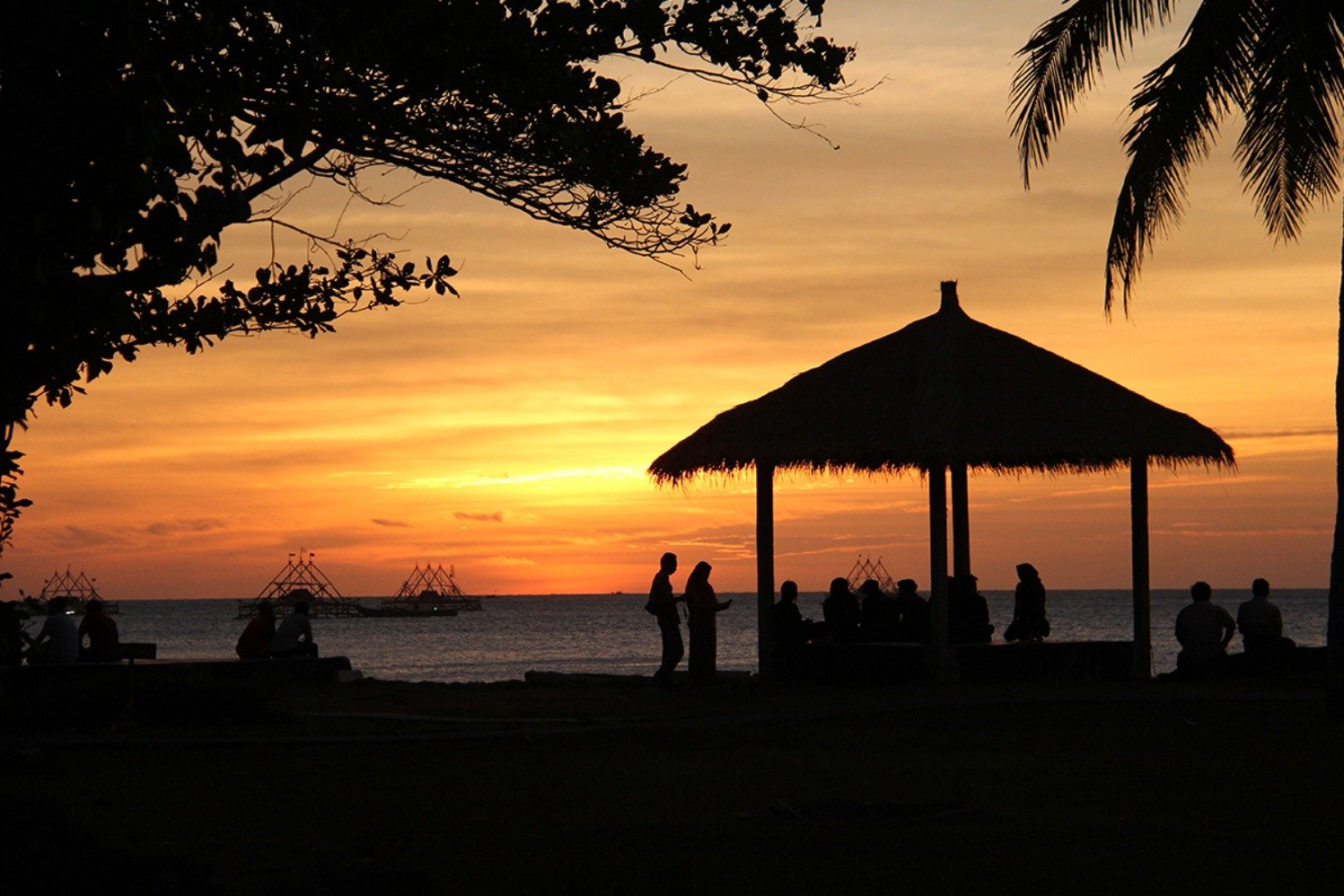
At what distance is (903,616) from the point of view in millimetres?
→ 18797

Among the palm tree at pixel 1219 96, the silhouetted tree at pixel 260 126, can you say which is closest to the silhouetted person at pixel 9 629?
the silhouetted tree at pixel 260 126

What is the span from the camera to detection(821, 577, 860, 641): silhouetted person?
60.7ft

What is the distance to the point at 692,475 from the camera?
18.8m

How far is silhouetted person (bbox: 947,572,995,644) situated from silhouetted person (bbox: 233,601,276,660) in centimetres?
865

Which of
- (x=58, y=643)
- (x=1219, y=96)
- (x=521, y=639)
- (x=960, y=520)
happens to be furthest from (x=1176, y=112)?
(x=521, y=639)

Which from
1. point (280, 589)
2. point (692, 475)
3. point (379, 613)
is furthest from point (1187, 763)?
point (379, 613)

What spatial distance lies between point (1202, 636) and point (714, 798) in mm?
10491

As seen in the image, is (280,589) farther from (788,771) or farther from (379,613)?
(788,771)

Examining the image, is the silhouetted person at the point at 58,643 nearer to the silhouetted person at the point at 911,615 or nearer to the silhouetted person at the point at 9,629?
the silhouetted person at the point at 911,615

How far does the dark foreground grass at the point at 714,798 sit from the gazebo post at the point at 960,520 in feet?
16.4

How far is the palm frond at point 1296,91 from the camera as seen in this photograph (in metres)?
13.7

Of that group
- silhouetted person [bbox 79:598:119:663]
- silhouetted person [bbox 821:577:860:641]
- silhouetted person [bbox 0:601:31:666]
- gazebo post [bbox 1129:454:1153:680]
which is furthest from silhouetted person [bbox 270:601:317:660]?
silhouetted person [bbox 0:601:31:666]

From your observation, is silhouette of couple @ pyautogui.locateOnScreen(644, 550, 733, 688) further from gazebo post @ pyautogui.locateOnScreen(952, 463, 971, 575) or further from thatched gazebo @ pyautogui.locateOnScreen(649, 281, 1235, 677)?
gazebo post @ pyautogui.locateOnScreen(952, 463, 971, 575)

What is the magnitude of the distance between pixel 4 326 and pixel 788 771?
233 inches
